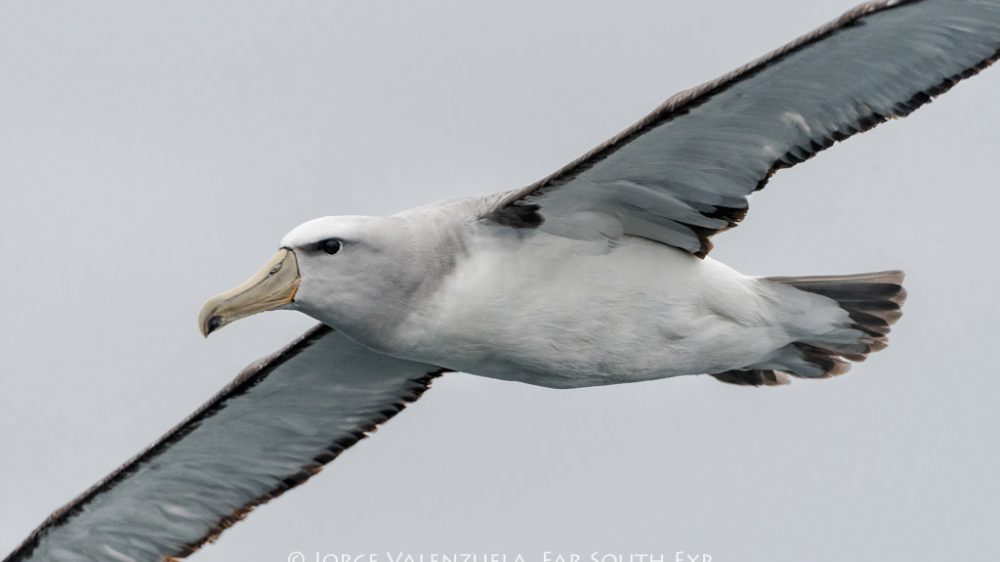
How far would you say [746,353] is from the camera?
47.1ft

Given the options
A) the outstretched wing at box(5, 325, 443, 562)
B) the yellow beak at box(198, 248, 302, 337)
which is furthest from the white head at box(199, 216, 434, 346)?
the outstretched wing at box(5, 325, 443, 562)

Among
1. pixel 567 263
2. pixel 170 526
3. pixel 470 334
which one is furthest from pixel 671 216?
pixel 170 526

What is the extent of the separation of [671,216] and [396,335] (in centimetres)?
214

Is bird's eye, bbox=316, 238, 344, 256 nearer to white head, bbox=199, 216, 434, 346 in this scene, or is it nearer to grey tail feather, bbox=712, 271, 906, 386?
white head, bbox=199, 216, 434, 346

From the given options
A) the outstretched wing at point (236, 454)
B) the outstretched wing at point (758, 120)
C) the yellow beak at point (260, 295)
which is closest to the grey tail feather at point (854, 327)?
the outstretched wing at point (758, 120)

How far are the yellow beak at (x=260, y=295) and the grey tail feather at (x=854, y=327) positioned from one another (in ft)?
12.4

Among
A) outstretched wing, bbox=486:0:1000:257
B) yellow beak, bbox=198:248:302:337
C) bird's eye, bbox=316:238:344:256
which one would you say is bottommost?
yellow beak, bbox=198:248:302:337

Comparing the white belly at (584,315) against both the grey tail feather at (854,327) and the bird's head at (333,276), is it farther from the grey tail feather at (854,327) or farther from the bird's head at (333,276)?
the grey tail feather at (854,327)

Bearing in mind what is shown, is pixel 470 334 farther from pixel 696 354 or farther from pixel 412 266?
pixel 696 354

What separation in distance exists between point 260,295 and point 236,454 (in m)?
3.00

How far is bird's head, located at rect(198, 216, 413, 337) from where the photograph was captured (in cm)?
1311

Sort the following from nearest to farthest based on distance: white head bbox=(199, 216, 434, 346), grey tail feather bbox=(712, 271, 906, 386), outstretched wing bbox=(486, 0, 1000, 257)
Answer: outstretched wing bbox=(486, 0, 1000, 257)
white head bbox=(199, 216, 434, 346)
grey tail feather bbox=(712, 271, 906, 386)

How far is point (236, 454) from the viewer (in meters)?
15.8

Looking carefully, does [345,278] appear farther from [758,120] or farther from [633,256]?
[758,120]
